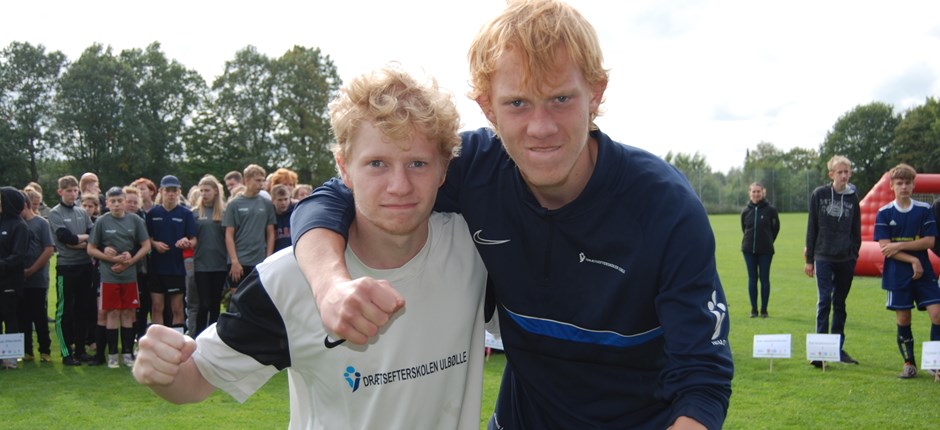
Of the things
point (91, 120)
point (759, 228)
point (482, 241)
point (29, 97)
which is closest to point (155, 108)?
point (91, 120)

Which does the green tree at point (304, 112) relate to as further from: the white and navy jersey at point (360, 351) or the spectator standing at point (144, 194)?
the white and navy jersey at point (360, 351)

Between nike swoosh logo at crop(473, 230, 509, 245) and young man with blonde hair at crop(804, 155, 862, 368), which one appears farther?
young man with blonde hair at crop(804, 155, 862, 368)

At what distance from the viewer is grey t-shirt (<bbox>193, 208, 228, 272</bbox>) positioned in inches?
383

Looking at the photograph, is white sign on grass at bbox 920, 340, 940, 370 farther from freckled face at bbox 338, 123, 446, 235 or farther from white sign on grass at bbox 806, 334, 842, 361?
freckled face at bbox 338, 123, 446, 235

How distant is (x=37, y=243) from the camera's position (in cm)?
963

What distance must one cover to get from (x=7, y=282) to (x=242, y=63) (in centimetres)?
4865

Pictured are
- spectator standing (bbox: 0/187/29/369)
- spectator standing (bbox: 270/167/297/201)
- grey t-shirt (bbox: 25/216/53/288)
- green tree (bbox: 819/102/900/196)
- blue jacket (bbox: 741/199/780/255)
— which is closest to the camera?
spectator standing (bbox: 0/187/29/369)

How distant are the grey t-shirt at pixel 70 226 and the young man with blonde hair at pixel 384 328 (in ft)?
27.3

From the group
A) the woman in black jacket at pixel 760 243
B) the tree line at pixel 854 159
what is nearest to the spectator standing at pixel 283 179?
the woman in black jacket at pixel 760 243

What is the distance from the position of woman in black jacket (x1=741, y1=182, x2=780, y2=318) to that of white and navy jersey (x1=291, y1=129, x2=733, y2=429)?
10833 millimetres

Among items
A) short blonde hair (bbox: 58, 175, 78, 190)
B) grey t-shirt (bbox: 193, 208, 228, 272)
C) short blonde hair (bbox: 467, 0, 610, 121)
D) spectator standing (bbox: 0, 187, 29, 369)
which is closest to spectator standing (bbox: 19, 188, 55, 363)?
spectator standing (bbox: 0, 187, 29, 369)

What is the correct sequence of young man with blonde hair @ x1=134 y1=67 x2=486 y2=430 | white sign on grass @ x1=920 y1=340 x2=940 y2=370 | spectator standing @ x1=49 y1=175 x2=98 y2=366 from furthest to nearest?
spectator standing @ x1=49 y1=175 x2=98 y2=366 < white sign on grass @ x1=920 y1=340 x2=940 y2=370 < young man with blonde hair @ x1=134 y1=67 x2=486 y2=430

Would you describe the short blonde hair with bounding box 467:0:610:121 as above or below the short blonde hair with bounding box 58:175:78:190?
above

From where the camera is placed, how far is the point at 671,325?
2225 mm
